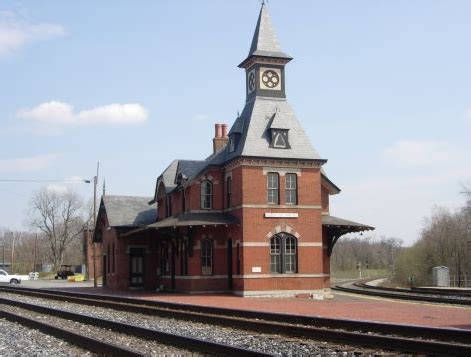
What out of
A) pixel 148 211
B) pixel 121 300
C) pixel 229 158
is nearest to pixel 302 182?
pixel 229 158

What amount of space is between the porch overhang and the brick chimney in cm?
955

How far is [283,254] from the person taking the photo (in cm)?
3100

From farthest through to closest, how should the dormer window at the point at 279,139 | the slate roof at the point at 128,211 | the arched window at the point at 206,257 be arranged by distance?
the slate roof at the point at 128,211
the arched window at the point at 206,257
the dormer window at the point at 279,139

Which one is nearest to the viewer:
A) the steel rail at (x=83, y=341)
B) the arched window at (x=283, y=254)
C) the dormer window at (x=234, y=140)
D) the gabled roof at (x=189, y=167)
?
the steel rail at (x=83, y=341)

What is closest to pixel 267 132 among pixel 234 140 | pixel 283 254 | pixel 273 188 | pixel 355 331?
pixel 234 140

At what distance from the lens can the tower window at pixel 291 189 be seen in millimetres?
31438

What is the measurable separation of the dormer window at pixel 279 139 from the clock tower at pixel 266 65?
274 cm

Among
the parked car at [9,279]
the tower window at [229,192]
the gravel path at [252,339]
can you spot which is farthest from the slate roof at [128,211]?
the gravel path at [252,339]

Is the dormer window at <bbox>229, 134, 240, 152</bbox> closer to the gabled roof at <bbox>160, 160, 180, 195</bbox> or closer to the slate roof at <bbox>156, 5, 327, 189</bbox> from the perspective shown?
the slate roof at <bbox>156, 5, 327, 189</bbox>

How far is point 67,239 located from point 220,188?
80.4 metres

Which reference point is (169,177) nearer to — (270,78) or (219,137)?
(219,137)

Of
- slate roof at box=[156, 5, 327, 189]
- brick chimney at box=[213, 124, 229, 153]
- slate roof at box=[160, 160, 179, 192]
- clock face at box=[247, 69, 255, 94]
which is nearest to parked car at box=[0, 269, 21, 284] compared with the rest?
slate roof at box=[160, 160, 179, 192]

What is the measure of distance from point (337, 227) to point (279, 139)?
223 inches

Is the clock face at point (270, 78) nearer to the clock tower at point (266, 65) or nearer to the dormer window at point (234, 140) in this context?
the clock tower at point (266, 65)
